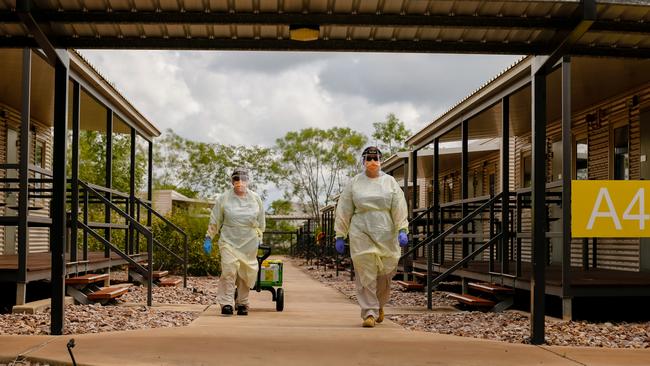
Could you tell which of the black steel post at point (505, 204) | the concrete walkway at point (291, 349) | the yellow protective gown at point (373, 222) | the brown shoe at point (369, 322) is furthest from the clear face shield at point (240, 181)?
the black steel post at point (505, 204)

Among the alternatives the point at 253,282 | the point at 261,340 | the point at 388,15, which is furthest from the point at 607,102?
the point at 261,340

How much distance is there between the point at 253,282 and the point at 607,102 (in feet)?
22.7

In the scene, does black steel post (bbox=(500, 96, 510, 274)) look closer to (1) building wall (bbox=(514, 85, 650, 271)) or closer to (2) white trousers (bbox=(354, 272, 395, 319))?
(2) white trousers (bbox=(354, 272, 395, 319))

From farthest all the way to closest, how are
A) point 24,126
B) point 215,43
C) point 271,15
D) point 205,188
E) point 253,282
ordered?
point 205,188
point 253,282
point 24,126
point 215,43
point 271,15

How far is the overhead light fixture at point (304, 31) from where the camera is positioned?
22.0ft

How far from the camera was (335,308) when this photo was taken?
1098cm

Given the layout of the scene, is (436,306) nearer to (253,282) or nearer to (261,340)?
(253,282)

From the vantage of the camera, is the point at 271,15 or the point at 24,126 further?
the point at 24,126

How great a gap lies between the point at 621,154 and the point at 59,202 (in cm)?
931

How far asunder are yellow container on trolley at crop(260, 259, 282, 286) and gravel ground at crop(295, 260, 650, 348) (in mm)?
1745

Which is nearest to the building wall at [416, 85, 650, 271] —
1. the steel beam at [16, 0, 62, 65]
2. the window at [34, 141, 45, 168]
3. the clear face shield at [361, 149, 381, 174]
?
the clear face shield at [361, 149, 381, 174]

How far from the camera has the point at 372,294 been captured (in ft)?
27.9

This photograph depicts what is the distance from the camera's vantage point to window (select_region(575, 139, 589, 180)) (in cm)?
1457

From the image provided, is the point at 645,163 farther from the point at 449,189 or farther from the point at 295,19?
the point at 449,189
